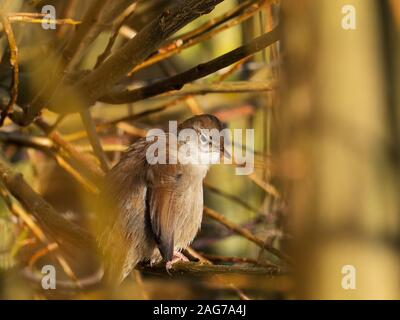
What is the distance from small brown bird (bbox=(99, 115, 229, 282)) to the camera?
3.72 m

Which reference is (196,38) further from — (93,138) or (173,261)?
(173,261)

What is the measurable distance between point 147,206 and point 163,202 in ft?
0.34

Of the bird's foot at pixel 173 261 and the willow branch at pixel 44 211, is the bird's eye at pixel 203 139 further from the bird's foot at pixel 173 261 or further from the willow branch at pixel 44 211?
the willow branch at pixel 44 211

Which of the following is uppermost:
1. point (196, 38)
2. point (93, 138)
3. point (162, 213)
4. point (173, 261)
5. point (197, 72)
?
point (196, 38)

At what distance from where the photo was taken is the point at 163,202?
3.71 metres

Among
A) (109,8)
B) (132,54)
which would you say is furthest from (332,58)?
(109,8)

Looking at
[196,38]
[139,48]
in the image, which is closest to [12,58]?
[139,48]

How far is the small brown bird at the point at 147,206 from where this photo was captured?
3.72 metres

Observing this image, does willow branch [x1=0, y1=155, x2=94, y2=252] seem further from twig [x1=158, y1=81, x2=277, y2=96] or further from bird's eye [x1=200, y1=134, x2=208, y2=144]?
twig [x1=158, y1=81, x2=277, y2=96]

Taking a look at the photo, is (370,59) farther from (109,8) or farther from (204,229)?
(204,229)

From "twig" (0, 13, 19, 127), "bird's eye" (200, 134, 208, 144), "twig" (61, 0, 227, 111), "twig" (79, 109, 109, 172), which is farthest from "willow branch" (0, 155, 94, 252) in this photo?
"bird's eye" (200, 134, 208, 144)

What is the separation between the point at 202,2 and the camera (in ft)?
9.41

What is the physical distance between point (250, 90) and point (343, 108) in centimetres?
253

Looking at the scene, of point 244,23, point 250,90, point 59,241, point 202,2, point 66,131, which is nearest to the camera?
point 202,2
